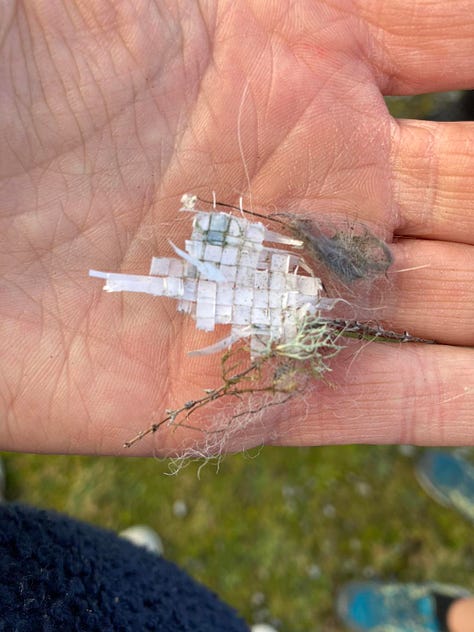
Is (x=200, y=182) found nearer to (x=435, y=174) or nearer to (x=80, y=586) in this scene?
(x=435, y=174)

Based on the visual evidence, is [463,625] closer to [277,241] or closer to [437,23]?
[277,241]

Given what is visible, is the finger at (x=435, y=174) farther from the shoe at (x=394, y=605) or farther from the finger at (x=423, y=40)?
the shoe at (x=394, y=605)

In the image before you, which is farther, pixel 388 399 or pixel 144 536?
pixel 144 536

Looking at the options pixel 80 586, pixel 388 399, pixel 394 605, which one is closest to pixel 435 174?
pixel 388 399

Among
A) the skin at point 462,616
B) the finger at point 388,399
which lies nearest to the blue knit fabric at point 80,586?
the finger at point 388,399

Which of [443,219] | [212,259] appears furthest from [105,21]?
[443,219]

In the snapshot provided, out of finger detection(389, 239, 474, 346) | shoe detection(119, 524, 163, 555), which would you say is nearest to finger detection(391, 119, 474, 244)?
finger detection(389, 239, 474, 346)
